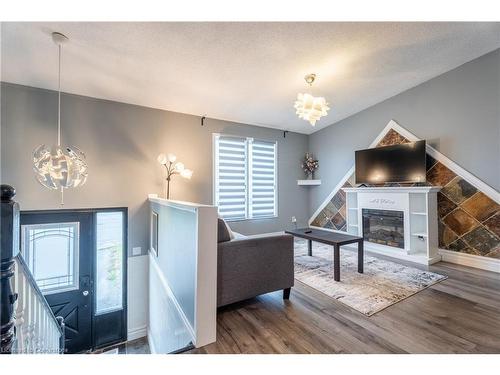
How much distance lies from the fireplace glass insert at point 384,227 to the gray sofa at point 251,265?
2.69 metres

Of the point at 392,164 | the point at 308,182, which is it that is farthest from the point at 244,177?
the point at 392,164

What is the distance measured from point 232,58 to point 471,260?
15.2 feet

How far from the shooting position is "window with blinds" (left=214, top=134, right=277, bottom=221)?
5.01 m

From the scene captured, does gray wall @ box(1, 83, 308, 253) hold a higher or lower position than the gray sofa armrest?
higher

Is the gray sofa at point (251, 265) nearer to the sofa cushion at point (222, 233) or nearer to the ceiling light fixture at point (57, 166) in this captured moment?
A: the sofa cushion at point (222, 233)

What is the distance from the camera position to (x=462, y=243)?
12.4ft

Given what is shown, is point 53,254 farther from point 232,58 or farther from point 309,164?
point 309,164

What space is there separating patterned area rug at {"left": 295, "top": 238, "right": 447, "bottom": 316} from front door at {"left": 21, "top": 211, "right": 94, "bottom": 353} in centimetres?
346

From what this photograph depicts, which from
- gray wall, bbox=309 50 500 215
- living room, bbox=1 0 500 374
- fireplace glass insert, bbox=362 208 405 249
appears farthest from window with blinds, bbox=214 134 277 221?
fireplace glass insert, bbox=362 208 405 249

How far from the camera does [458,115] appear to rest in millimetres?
3803

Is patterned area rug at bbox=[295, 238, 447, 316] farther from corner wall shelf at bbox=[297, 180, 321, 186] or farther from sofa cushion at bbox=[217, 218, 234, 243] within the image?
corner wall shelf at bbox=[297, 180, 321, 186]

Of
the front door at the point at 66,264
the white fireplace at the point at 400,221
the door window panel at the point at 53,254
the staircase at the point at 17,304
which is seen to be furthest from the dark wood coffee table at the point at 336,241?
the door window panel at the point at 53,254

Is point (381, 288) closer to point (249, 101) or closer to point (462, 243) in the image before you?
point (462, 243)

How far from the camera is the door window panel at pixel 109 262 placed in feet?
13.1
